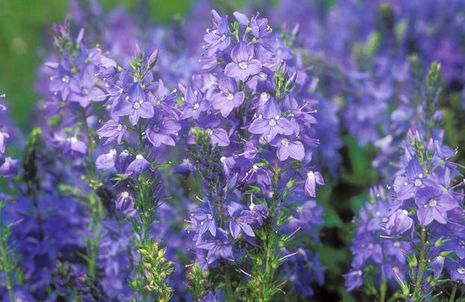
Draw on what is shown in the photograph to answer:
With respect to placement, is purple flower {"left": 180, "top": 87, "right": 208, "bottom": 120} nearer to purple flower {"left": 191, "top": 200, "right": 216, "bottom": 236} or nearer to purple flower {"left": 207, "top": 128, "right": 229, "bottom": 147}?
purple flower {"left": 207, "top": 128, "right": 229, "bottom": 147}

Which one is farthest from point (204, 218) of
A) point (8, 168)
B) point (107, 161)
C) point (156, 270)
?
point (8, 168)

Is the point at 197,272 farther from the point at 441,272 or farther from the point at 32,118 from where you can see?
the point at 32,118

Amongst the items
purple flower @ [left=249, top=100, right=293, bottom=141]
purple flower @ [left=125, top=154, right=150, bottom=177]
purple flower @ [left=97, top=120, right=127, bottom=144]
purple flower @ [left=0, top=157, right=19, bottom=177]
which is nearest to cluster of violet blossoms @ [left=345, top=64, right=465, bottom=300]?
purple flower @ [left=249, top=100, right=293, bottom=141]

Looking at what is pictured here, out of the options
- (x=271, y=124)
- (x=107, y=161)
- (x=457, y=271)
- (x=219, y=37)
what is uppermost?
(x=219, y=37)

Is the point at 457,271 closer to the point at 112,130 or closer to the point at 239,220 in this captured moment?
the point at 239,220

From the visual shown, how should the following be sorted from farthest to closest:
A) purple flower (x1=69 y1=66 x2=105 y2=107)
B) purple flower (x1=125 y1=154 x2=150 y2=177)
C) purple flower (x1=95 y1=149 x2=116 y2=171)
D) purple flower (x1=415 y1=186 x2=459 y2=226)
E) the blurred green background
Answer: the blurred green background < purple flower (x1=69 y1=66 x2=105 y2=107) < purple flower (x1=95 y1=149 x2=116 y2=171) < purple flower (x1=125 y1=154 x2=150 y2=177) < purple flower (x1=415 y1=186 x2=459 y2=226)
